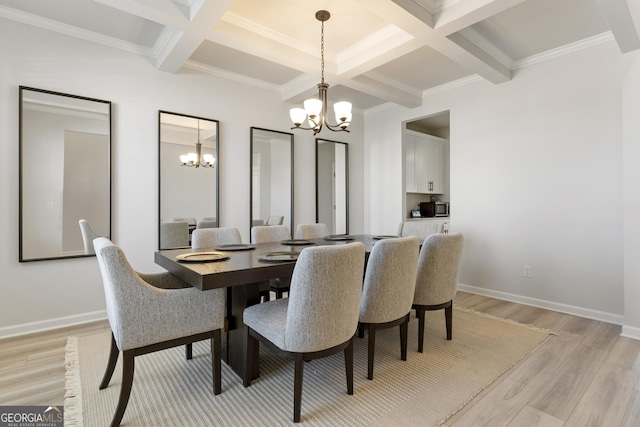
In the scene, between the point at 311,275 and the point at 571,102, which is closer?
the point at 311,275

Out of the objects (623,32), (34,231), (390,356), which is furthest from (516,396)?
(34,231)

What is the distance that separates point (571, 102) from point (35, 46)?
4871mm

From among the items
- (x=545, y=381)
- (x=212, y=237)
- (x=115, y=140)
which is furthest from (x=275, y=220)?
(x=545, y=381)

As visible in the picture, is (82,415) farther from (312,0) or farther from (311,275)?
(312,0)

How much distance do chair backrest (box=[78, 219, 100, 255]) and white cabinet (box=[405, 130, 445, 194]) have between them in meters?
4.17

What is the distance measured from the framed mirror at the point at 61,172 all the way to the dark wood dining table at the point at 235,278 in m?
1.23

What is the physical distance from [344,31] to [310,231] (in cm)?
194

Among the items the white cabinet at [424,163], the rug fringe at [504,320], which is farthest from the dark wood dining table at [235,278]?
the white cabinet at [424,163]

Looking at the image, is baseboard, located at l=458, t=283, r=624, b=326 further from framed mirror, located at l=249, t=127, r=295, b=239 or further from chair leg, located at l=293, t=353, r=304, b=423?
chair leg, located at l=293, t=353, r=304, b=423

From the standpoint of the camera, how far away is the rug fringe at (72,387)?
152 cm

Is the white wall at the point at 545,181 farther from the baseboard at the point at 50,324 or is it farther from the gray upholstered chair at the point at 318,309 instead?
the baseboard at the point at 50,324

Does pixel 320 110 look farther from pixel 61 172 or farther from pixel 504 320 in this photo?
pixel 504 320

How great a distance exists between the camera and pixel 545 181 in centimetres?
324

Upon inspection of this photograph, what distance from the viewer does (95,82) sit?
2.83 metres
